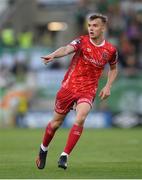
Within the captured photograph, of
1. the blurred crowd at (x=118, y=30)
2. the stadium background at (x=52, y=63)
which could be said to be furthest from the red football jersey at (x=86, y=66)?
the blurred crowd at (x=118, y=30)

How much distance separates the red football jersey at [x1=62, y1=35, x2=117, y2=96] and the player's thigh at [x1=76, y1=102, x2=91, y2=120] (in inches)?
10.8

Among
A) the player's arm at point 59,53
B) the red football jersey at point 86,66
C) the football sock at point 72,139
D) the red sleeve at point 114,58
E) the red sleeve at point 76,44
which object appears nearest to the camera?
the player's arm at point 59,53

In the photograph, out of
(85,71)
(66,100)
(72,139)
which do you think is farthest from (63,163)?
(85,71)

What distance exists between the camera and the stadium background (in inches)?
1056

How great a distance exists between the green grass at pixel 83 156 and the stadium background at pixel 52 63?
381 cm

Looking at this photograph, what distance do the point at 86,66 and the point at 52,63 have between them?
16269mm

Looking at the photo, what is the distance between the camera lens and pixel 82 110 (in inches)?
470

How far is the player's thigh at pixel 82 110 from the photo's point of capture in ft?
39.1

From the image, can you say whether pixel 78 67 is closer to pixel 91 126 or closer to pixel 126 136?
pixel 126 136

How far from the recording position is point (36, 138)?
20.6 metres

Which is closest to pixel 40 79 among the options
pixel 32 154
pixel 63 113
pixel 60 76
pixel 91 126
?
pixel 60 76

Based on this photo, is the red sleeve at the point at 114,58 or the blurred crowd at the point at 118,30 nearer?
the red sleeve at the point at 114,58

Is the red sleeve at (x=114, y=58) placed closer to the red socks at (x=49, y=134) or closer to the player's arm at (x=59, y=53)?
the player's arm at (x=59, y=53)

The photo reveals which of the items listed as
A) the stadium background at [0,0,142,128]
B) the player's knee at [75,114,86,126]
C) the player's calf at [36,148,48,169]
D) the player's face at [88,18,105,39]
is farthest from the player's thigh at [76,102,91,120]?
the stadium background at [0,0,142,128]
